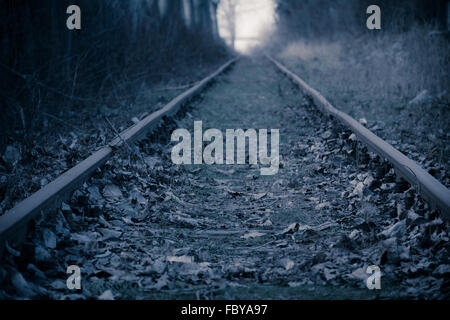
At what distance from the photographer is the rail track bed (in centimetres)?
213

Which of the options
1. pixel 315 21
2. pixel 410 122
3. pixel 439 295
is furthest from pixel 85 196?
pixel 315 21

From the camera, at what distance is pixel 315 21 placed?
25016mm

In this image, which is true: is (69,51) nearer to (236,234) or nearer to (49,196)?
(49,196)

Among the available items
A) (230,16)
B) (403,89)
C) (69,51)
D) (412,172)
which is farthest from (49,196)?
(230,16)

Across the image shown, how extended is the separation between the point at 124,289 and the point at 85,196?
1.04m

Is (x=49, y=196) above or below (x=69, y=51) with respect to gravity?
below

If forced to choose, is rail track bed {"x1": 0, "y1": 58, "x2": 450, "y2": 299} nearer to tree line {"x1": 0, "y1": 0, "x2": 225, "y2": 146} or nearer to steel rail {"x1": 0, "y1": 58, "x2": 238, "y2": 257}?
steel rail {"x1": 0, "y1": 58, "x2": 238, "y2": 257}

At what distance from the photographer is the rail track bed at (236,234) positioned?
213 cm

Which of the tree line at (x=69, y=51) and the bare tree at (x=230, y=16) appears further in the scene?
the bare tree at (x=230, y=16)

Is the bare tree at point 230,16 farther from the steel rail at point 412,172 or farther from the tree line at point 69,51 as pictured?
the steel rail at point 412,172

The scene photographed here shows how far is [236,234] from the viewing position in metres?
2.93

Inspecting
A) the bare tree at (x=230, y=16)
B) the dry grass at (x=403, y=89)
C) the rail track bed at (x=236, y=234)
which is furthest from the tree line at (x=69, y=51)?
the bare tree at (x=230, y=16)

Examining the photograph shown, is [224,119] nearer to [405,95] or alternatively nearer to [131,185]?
[405,95]

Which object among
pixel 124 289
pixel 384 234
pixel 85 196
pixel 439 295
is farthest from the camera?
pixel 85 196
